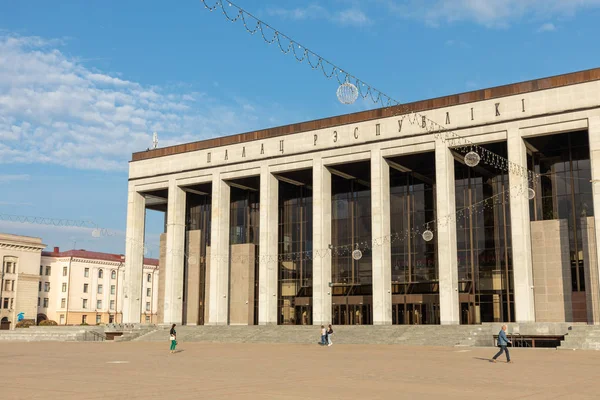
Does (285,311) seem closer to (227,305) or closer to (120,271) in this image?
(227,305)

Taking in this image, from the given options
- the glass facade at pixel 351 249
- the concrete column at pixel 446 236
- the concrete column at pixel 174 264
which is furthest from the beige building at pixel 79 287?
the concrete column at pixel 446 236

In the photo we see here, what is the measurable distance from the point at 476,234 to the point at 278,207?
1969cm

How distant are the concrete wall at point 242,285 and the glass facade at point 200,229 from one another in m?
4.18

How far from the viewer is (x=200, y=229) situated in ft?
224

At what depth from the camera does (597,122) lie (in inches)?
1750

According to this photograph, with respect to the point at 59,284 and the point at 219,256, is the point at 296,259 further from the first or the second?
the point at 59,284

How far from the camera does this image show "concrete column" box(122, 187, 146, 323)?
215ft

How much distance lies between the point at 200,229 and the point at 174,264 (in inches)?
241

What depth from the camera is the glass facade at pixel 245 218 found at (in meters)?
65.1

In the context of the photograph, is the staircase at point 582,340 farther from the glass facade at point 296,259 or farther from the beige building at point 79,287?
the beige building at point 79,287

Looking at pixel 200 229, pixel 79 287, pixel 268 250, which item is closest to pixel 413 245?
pixel 268 250

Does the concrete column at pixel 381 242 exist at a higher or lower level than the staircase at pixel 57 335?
higher

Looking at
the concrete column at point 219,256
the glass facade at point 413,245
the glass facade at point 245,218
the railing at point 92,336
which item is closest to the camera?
the glass facade at point 413,245

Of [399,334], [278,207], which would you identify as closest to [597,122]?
[399,334]
